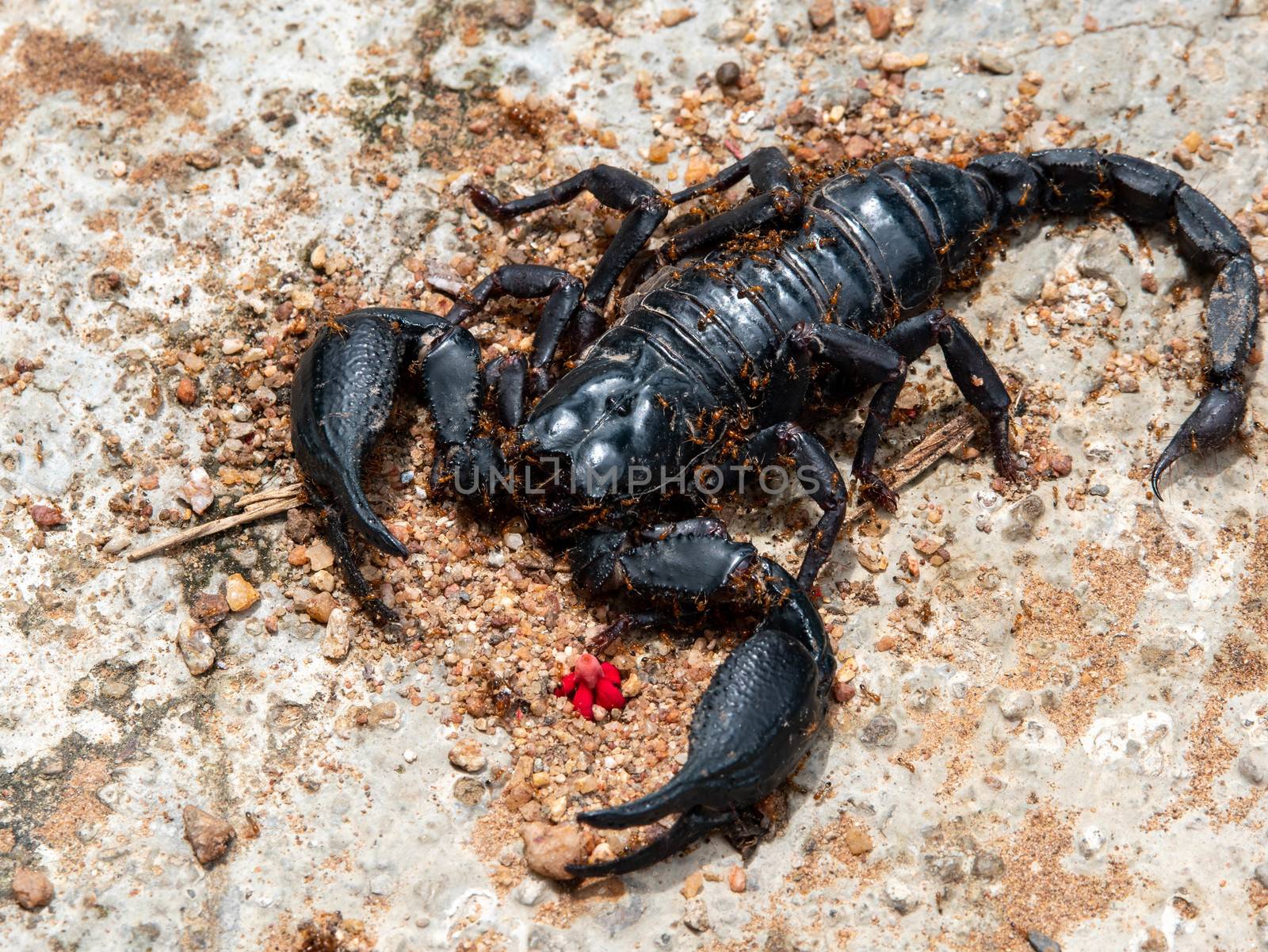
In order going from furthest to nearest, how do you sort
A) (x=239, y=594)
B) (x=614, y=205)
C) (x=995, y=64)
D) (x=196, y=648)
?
(x=995, y=64) → (x=614, y=205) → (x=239, y=594) → (x=196, y=648)

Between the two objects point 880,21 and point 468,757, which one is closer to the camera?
point 468,757

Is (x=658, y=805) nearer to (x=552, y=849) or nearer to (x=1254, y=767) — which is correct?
(x=552, y=849)

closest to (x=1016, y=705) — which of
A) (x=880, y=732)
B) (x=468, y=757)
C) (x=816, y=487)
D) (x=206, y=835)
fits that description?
(x=880, y=732)

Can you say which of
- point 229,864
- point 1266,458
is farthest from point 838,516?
point 229,864

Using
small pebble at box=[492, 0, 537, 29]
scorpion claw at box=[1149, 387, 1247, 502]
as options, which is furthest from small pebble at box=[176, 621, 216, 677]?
scorpion claw at box=[1149, 387, 1247, 502]

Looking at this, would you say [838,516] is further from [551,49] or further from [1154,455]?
[551,49]

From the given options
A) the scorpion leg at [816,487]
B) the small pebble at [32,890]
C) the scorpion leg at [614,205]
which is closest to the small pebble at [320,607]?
the small pebble at [32,890]

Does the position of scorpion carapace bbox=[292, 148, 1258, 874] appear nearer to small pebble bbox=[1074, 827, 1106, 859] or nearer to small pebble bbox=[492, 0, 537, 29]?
small pebble bbox=[1074, 827, 1106, 859]

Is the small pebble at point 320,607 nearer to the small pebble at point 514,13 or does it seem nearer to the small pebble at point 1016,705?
the small pebble at point 1016,705
